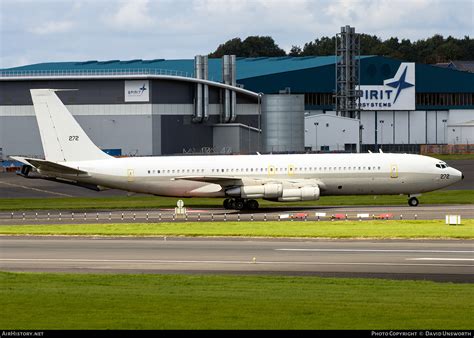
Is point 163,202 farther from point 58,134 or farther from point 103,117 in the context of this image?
point 103,117

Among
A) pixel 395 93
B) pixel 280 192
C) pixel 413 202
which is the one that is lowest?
pixel 413 202

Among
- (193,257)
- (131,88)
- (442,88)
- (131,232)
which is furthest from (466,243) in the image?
(442,88)

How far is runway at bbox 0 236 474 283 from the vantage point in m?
35.3

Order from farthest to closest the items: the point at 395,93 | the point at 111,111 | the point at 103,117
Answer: the point at 395,93 < the point at 111,111 < the point at 103,117

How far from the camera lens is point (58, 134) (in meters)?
68.1

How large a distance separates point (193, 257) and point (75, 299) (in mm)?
13095

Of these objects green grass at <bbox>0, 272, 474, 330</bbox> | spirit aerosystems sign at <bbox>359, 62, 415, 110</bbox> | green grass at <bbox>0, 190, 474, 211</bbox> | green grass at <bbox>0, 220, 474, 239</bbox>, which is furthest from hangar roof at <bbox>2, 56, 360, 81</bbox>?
green grass at <bbox>0, 272, 474, 330</bbox>

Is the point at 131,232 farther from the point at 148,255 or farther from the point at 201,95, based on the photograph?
the point at 201,95

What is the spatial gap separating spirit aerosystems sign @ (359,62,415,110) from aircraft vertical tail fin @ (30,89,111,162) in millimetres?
83930

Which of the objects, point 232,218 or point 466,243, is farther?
point 232,218

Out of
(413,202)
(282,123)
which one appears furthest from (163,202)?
(282,123)

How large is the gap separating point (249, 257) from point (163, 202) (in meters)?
37.1

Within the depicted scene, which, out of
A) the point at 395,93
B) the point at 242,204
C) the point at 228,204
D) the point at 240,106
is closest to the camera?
the point at 242,204

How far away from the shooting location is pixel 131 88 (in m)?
118
